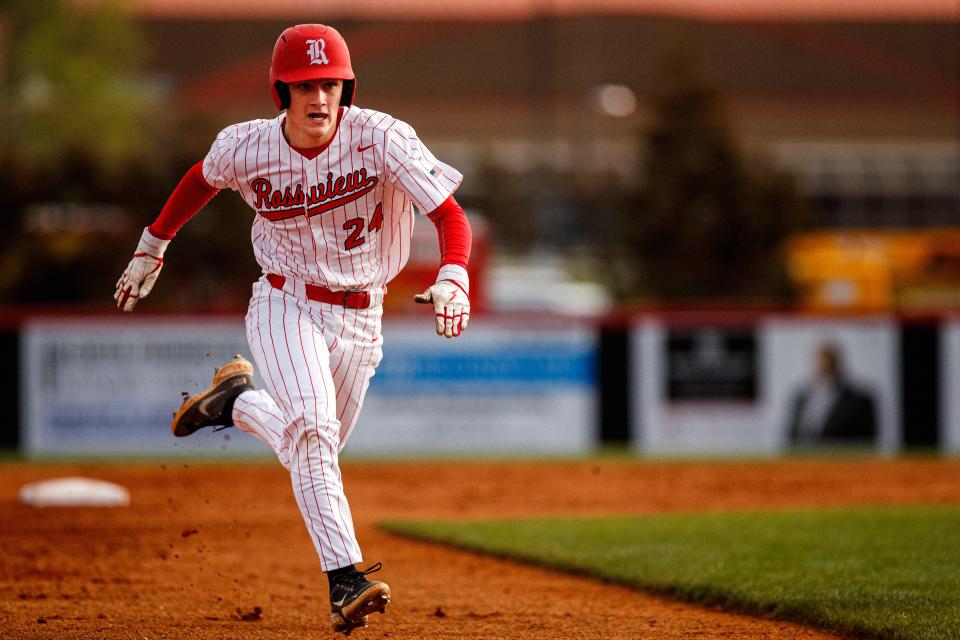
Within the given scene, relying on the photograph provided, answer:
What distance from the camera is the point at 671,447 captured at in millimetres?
14281

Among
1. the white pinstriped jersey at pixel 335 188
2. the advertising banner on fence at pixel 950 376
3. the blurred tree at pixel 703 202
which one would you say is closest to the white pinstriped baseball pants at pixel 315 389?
the white pinstriped jersey at pixel 335 188

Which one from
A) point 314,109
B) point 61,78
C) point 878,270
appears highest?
point 61,78

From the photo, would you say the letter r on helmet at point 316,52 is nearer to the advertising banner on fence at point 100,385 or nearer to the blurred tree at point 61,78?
the advertising banner on fence at point 100,385

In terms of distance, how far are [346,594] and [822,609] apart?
6.64ft

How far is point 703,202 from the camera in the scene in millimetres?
25500

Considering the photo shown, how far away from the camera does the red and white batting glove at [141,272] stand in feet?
18.4

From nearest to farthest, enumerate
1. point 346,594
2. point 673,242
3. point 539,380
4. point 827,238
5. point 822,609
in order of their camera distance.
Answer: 1. point 346,594
2. point 822,609
3. point 539,380
4. point 673,242
5. point 827,238

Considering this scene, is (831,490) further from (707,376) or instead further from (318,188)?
(318,188)

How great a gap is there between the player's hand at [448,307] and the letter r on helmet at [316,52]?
2.90 feet

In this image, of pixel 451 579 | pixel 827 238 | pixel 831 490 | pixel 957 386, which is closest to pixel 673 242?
pixel 827 238

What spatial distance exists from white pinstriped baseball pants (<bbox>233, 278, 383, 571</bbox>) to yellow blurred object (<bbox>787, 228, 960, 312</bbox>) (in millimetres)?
19294

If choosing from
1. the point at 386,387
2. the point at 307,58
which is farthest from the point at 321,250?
the point at 386,387

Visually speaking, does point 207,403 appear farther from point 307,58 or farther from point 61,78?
point 61,78

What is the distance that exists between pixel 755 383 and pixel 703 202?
11647 mm
